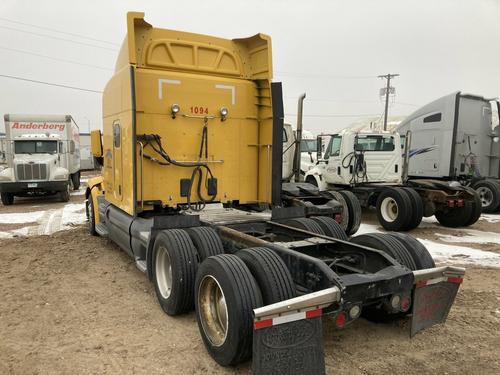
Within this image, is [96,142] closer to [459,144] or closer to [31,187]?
[31,187]

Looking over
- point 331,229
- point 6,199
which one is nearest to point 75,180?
point 6,199

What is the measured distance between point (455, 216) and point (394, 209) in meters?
1.56

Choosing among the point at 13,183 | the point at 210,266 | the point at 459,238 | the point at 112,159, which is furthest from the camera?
the point at 13,183

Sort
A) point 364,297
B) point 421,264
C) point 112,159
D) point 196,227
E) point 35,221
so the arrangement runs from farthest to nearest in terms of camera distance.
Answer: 1. point 35,221
2. point 112,159
3. point 196,227
4. point 421,264
5. point 364,297

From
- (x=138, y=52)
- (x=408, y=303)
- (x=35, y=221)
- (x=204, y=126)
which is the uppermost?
(x=138, y=52)

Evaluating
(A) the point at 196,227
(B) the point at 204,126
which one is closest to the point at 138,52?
(B) the point at 204,126

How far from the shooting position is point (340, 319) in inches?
134

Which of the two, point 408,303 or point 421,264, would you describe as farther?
point 421,264

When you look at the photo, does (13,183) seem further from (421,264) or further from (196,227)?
(421,264)

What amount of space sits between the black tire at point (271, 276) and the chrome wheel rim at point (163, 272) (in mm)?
1564

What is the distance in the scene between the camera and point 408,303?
3.88 m

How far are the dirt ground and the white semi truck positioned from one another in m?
10.8

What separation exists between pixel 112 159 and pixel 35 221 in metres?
6.27

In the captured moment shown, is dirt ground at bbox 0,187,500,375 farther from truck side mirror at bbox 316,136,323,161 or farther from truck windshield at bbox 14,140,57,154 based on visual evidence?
truck windshield at bbox 14,140,57,154
